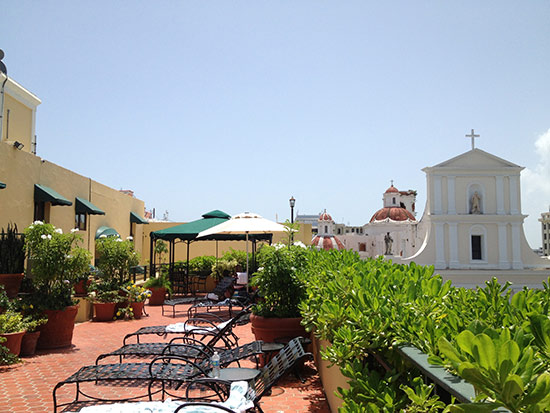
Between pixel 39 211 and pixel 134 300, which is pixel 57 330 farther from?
pixel 39 211

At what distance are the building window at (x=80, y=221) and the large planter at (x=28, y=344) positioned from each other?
9.54m

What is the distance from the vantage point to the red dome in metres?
57.3

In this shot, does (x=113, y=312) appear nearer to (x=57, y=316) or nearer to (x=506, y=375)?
(x=57, y=316)

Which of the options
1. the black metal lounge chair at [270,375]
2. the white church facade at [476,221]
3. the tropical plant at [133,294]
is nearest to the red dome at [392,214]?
the white church facade at [476,221]

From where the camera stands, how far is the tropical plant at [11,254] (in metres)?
8.55

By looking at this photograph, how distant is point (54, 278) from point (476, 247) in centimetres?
2932

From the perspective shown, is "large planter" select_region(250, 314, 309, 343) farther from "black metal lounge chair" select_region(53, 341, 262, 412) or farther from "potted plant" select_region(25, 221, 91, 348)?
"potted plant" select_region(25, 221, 91, 348)

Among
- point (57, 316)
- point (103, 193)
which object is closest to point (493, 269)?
point (103, 193)

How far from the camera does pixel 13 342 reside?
6504 mm

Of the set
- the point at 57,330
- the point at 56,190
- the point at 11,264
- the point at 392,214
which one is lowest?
the point at 57,330

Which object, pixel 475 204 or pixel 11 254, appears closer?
pixel 11 254

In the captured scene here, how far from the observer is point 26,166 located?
12.4 m

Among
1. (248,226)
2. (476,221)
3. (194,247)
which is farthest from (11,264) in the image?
(476,221)

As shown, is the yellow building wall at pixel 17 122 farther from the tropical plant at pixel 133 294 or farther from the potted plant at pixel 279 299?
the potted plant at pixel 279 299
